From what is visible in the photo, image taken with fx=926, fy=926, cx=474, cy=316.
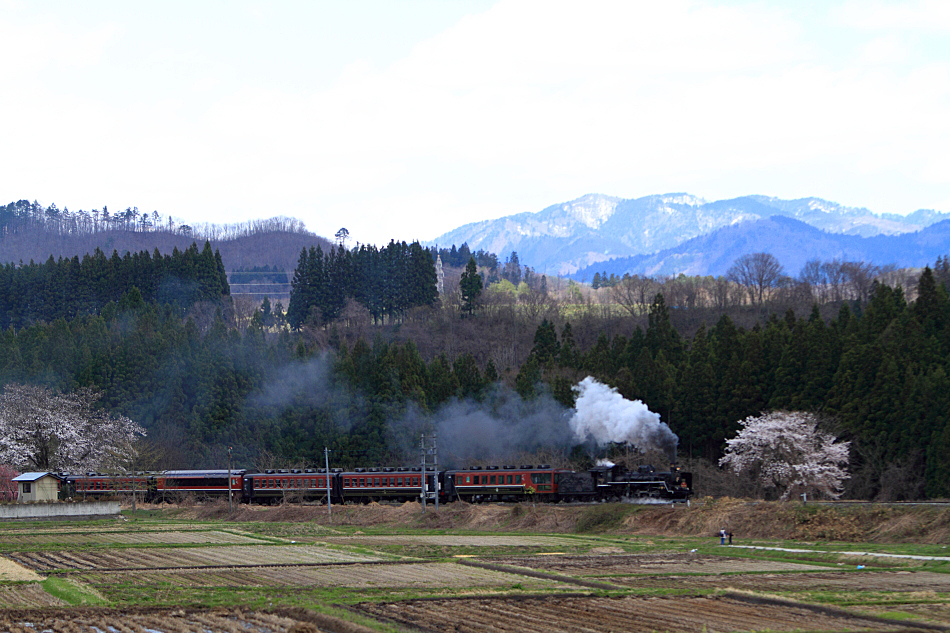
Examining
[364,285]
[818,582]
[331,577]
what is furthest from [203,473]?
[364,285]

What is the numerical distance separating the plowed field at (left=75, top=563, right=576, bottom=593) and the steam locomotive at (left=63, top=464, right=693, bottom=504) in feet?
81.5

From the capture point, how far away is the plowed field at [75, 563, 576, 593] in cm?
2689

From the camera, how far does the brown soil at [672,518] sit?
1469 inches

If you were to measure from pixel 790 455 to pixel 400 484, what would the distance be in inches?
1030

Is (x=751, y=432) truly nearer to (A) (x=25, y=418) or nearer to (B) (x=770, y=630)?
(B) (x=770, y=630)

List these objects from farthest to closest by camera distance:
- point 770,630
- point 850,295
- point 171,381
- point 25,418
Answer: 1. point 850,295
2. point 171,381
3. point 25,418
4. point 770,630

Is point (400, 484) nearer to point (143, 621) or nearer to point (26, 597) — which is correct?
point (26, 597)

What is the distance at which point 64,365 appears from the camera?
324ft

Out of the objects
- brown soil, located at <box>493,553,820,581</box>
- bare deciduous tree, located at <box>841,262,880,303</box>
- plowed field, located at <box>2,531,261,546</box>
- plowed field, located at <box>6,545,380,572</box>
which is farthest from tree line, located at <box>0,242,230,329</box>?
brown soil, located at <box>493,553,820,581</box>

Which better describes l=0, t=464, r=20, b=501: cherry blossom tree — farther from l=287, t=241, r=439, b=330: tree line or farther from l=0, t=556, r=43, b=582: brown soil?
l=287, t=241, r=439, b=330: tree line

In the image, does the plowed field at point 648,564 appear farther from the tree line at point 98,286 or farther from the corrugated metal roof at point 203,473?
the tree line at point 98,286

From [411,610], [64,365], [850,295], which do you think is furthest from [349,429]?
[850,295]

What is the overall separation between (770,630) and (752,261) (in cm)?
15893

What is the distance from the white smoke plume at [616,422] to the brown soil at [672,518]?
49.1 feet
